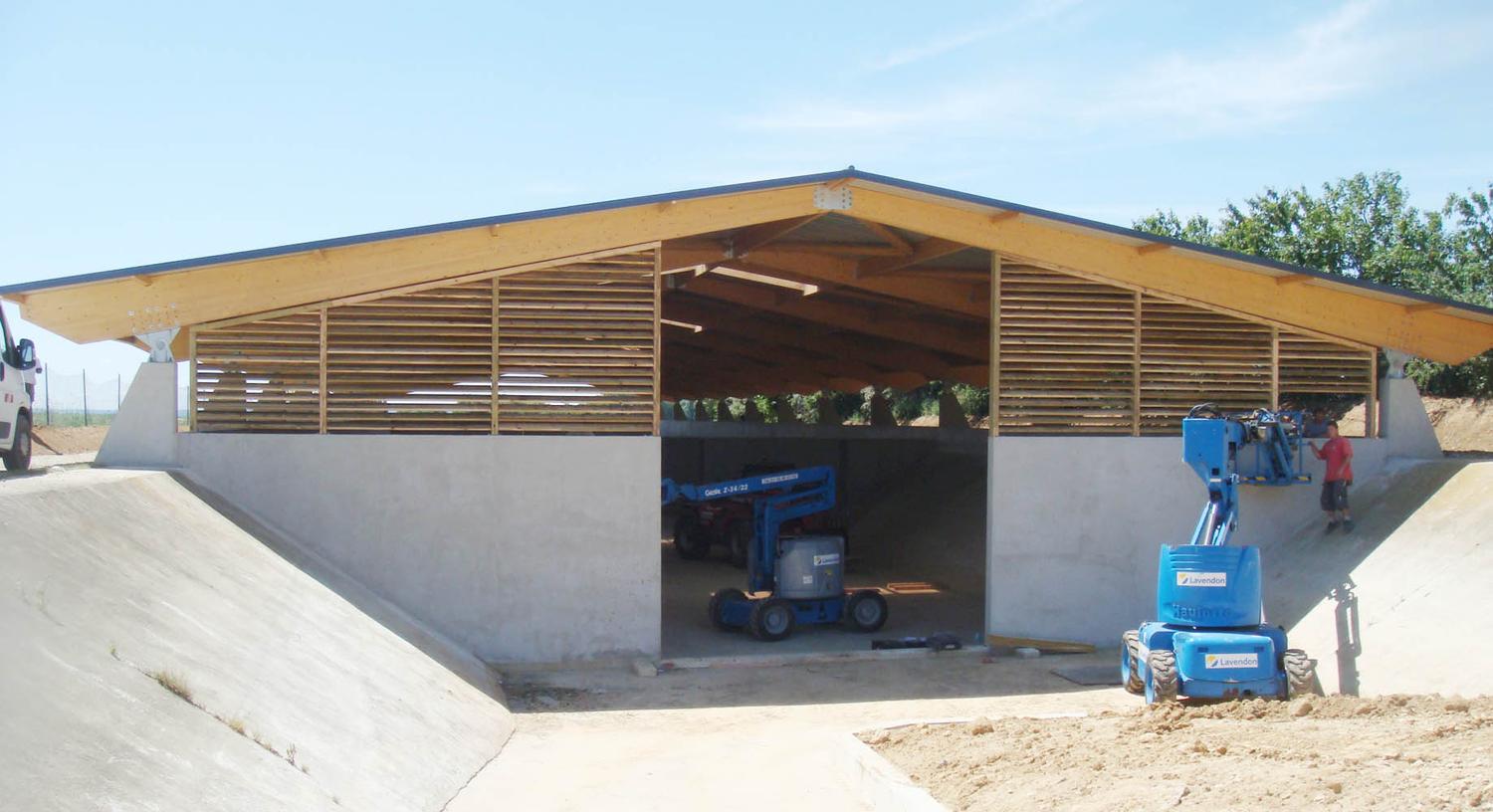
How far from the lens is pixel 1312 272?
1373cm

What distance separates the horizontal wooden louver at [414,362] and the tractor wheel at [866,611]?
5.44 meters

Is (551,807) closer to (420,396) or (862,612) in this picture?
(420,396)

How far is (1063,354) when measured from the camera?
14.1 m

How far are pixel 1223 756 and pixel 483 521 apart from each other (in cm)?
805

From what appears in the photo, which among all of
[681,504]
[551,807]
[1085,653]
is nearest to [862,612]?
[1085,653]

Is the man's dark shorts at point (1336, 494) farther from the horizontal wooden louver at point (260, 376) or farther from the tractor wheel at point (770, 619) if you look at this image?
the horizontal wooden louver at point (260, 376)

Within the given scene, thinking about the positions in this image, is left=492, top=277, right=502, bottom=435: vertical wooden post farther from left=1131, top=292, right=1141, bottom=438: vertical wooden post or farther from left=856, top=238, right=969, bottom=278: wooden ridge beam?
left=1131, top=292, right=1141, bottom=438: vertical wooden post

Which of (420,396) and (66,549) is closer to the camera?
(66,549)

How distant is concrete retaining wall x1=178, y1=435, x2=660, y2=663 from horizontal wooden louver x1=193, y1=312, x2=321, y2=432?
0.25m

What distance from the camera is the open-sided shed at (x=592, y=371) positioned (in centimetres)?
1230

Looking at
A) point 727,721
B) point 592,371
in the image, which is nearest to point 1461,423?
point 592,371

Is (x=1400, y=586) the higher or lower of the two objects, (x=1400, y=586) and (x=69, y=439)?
the lower

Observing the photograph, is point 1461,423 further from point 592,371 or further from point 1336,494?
point 592,371

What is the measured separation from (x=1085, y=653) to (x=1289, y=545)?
108 inches
